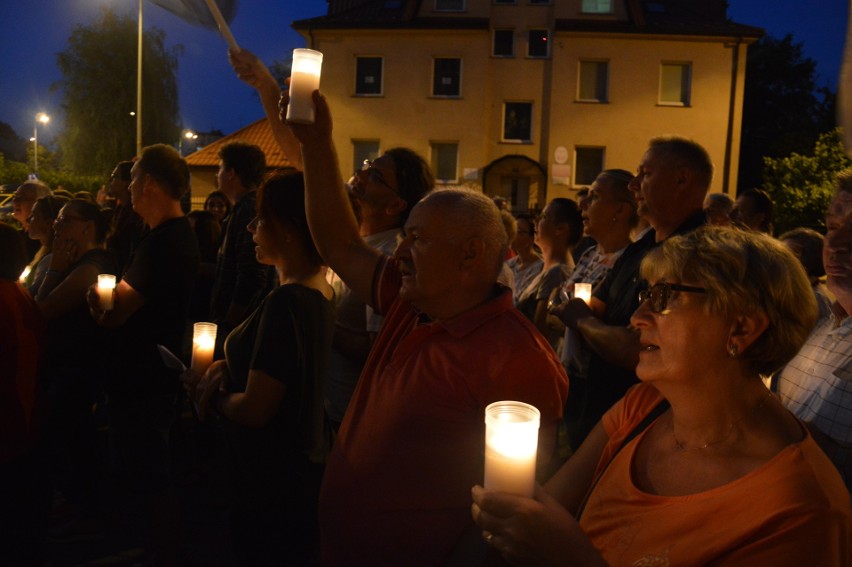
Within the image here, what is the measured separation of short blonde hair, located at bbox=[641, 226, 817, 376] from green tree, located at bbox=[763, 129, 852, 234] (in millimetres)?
21600

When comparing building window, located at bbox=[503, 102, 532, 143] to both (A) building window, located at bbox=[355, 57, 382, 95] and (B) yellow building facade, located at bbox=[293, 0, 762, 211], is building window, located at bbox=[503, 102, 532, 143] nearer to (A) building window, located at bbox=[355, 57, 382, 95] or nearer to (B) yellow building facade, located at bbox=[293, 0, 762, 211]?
(B) yellow building facade, located at bbox=[293, 0, 762, 211]

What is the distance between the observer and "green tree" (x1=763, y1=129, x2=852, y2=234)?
20.9 meters

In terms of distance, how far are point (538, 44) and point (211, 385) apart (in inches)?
1005

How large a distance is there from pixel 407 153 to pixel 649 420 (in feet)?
6.53

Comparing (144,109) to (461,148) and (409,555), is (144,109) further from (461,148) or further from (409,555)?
(409,555)

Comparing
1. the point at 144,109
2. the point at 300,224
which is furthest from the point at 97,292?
the point at 144,109

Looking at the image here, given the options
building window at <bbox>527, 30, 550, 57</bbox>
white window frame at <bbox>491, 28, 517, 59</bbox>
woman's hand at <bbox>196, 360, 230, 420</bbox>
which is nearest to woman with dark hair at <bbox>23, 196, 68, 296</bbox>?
woman's hand at <bbox>196, 360, 230, 420</bbox>

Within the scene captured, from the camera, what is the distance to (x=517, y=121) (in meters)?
26.0

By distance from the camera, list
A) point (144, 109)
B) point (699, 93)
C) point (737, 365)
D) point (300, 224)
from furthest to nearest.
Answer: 1. point (144, 109)
2. point (699, 93)
3. point (300, 224)
4. point (737, 365)

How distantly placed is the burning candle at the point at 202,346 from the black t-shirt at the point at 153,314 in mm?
1055

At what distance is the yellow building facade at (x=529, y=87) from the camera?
2506 cm

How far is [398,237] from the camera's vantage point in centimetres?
320

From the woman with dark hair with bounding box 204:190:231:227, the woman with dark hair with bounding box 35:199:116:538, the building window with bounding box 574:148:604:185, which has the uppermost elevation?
the building window with bounding box 574:148:604:185

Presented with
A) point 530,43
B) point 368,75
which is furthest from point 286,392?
point 530,43
